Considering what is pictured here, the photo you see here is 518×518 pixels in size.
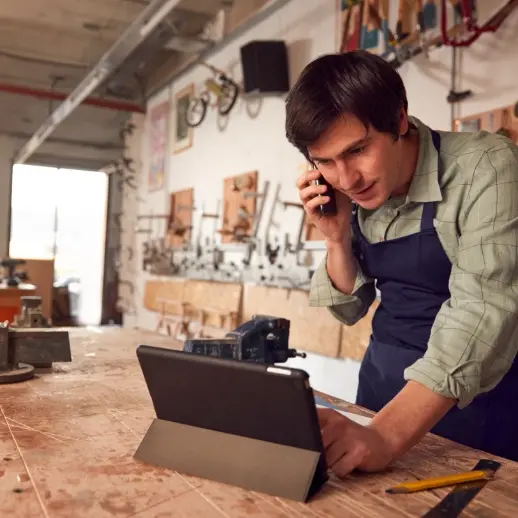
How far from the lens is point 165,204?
6066 millimetres

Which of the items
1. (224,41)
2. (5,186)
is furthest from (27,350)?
(5,186)

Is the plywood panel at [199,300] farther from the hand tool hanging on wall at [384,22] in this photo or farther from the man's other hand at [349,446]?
the man's other hand at [349,446]

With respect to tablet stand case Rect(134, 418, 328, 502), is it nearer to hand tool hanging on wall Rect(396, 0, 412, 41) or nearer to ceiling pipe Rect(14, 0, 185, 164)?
hand tool hanging on wall Rect(396, 0, 412, 41)

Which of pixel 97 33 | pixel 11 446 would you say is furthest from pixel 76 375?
pixel 97 33

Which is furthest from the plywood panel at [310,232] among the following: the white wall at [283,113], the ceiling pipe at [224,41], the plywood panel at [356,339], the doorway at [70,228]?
the doorway at [70,228]

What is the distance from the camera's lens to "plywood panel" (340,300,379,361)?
312 cm

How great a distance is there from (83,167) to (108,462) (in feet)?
25.7

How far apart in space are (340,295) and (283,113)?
276 centimetres

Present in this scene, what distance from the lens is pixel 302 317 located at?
3.63m

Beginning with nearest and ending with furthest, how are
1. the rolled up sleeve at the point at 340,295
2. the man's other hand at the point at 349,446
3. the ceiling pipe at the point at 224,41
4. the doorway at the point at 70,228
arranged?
the man's other hand at the point at 349,446
the rolled up sleeve at the point at 340,295
the ceiling pipe at the point at 224,41
the doorway at the point at 70,228

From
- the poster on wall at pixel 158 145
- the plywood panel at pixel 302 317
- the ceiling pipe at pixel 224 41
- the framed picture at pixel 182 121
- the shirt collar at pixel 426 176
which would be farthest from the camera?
the poster on wall at pixel 158 145

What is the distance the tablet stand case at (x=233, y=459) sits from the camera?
88cm

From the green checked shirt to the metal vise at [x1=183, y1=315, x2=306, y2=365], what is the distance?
0.38 metres

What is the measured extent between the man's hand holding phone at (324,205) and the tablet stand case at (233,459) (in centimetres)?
63
